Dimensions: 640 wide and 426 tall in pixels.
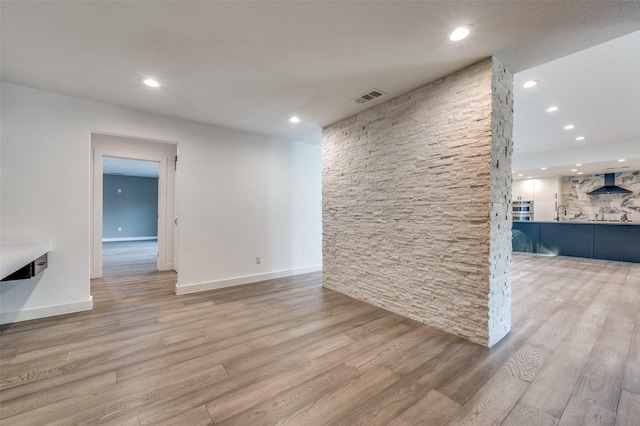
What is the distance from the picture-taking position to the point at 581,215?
8750 mm

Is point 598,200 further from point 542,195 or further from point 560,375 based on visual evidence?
point 560,375

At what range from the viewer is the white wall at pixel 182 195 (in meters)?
2.96

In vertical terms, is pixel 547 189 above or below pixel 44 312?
above

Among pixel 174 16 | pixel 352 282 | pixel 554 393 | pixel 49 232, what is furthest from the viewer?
pixel 352 282

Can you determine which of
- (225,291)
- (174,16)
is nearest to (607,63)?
(174,16)

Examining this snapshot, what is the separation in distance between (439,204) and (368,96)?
1576 millimetres

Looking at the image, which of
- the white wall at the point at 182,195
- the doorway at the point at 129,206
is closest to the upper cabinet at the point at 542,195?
the white wall at the point at 182,195

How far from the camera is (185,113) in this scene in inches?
148

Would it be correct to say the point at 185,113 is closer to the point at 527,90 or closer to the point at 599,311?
the point at 527,90

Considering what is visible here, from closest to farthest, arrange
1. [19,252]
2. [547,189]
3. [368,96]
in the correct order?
[19,252]
[368,96]
[547,189]

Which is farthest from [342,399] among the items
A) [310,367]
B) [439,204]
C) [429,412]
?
[439,204]

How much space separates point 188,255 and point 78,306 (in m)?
1.34

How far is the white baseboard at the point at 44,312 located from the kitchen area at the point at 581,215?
10.3 metres

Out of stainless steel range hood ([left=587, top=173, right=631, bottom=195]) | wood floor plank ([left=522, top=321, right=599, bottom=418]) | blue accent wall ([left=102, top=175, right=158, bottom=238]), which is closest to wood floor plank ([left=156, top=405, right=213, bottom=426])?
wood floor plank ([left=522, top=321, right=599, bottom=418])
